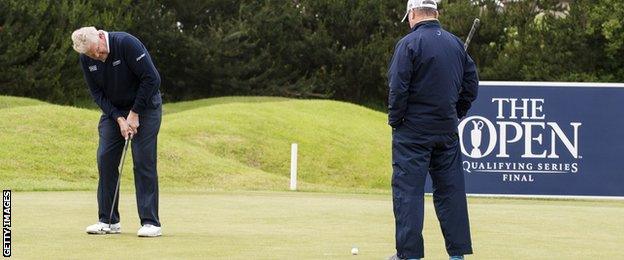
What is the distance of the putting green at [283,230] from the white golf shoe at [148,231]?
83 millimetres

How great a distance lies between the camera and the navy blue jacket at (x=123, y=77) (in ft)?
35.8

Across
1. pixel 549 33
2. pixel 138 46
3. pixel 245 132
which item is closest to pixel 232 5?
pixel 549 33

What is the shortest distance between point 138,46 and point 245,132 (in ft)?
75.0

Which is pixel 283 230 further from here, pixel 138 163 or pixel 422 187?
pixel 422 187

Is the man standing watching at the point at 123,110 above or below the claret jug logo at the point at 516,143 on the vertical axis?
above

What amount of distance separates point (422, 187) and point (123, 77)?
9.92 feet

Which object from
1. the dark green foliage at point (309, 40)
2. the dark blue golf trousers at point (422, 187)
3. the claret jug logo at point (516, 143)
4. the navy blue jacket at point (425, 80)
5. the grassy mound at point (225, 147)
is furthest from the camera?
the dark green foliage at point (309, 40)

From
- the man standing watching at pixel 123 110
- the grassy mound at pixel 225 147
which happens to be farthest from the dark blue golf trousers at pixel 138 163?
the grassy mound at pixel 225 147

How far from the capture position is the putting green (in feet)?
32.7

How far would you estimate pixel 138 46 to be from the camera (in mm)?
10914

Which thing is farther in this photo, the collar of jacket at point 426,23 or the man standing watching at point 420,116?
the collar of jacket at point 426,23

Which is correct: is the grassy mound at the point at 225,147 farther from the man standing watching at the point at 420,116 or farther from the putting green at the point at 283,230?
the man standing watching at the point at 420,116

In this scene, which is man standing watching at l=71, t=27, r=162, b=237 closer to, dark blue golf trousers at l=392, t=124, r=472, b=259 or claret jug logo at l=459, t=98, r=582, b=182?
dark blue golf trousers at l=392, t=124, r=472, b=259

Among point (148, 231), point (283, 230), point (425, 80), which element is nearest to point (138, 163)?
point (148, 231)
